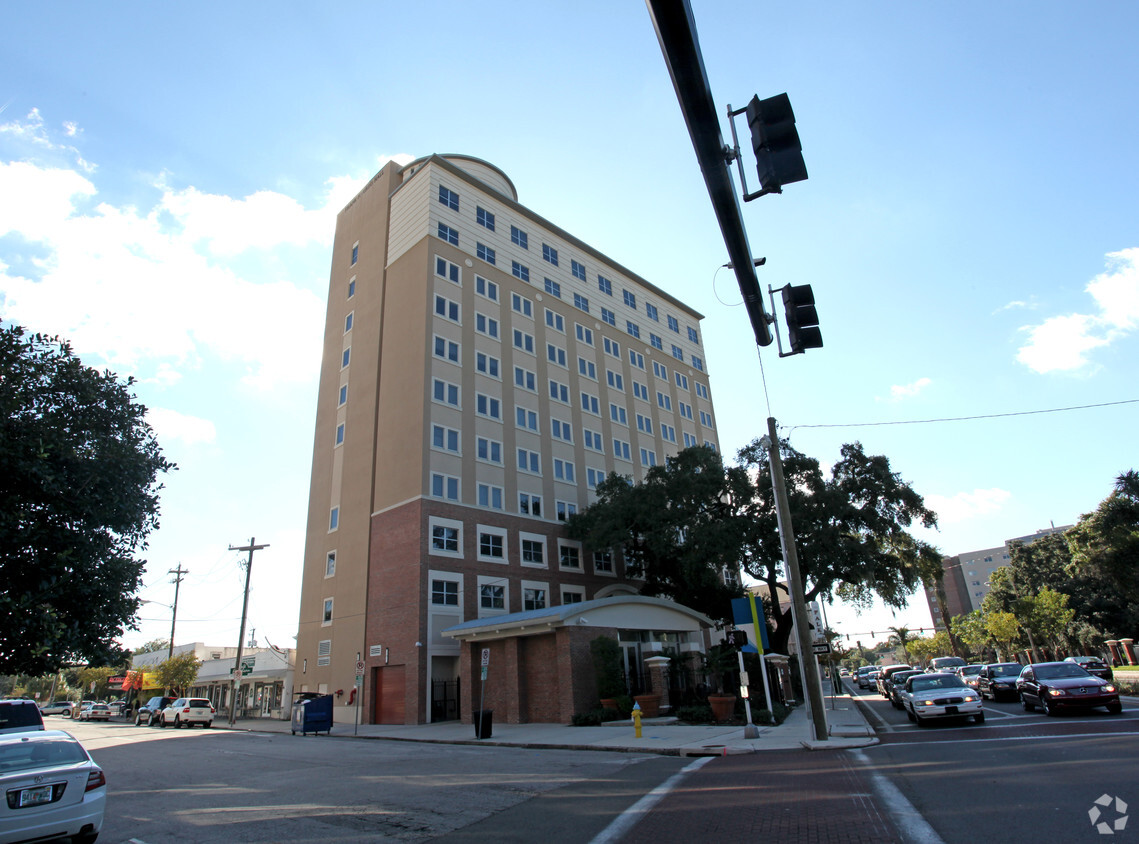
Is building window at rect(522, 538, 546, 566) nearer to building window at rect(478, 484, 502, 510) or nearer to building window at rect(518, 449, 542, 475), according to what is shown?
building window at rect(478, 484, 502, 510)

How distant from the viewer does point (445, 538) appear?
36.4m

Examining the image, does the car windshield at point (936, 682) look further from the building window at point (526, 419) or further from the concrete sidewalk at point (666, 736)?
the building window at point (526, 419)

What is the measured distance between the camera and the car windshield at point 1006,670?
26.9 metres

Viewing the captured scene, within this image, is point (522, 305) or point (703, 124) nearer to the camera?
point (703, 124)

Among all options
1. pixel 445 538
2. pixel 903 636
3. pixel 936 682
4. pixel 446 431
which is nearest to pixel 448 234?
pixel 446 431

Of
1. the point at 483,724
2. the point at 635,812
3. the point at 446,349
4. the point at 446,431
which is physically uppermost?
the point at 446,349

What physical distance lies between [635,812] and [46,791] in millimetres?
7169

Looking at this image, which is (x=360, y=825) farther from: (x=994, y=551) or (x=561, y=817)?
(x=994, y=551)

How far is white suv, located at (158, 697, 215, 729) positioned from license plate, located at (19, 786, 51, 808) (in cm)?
3817

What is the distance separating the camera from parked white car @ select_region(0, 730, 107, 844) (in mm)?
7434

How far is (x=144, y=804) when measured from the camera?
11.0m

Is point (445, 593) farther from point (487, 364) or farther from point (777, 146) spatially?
point (777, 146)

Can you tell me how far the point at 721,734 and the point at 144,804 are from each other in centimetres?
1459

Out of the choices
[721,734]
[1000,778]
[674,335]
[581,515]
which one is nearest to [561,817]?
[1000,778]
